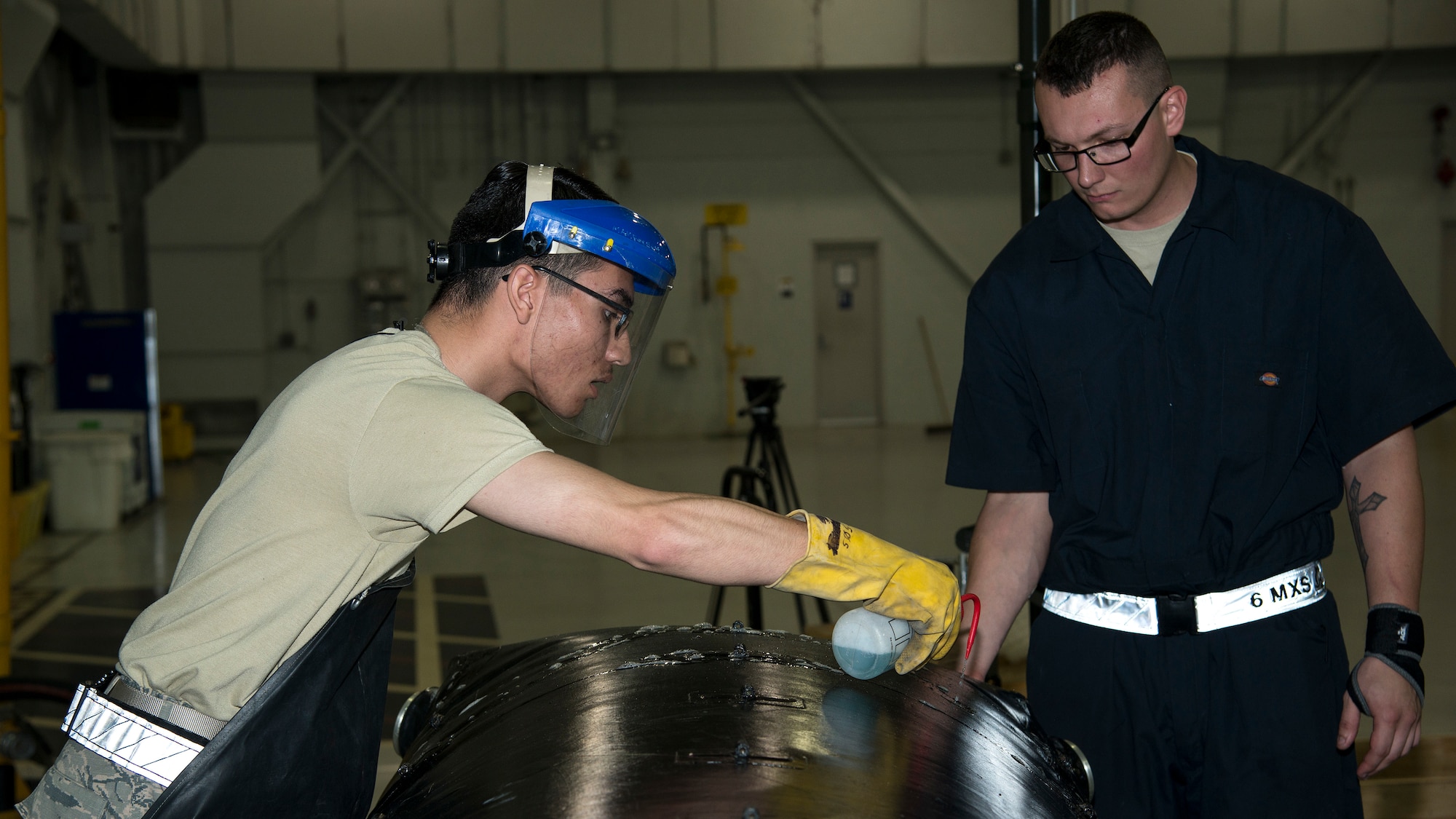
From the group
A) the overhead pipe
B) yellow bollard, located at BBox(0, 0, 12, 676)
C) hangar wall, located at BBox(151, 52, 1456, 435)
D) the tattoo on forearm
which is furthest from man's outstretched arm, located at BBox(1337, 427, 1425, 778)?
hangar wall, located at BBox(151, 52, 1456, 435)

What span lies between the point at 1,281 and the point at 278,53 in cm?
862

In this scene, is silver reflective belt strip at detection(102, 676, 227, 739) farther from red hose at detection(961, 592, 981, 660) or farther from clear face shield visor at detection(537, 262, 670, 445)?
red hose at detection(961, 592, 981, 660)

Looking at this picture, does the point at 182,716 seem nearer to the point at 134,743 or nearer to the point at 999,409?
the point at 134,743

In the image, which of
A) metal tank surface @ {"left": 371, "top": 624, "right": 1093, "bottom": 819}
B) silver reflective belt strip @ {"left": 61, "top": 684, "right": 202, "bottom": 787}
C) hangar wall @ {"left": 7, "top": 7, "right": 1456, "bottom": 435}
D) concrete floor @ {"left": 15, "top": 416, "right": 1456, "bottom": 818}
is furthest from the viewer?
hangar wall @ {"left": 7, "top": 7, "right": 1456, "bottom": 435}

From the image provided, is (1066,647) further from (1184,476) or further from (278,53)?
(278,53)

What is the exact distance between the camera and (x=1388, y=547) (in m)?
1.58

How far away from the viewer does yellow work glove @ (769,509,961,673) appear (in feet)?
4.15

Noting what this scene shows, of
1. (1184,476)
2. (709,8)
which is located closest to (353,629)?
(1184,476)

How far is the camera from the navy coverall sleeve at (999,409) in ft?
5.77

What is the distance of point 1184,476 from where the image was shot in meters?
1.60

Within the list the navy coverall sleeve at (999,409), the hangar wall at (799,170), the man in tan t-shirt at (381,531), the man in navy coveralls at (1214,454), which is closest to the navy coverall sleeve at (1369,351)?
the man in navy coveralls at (1214,454)

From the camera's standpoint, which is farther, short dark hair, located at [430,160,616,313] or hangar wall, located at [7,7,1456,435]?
hangar wall, located at [7,7,1456,435]

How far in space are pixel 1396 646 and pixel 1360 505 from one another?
211 mm

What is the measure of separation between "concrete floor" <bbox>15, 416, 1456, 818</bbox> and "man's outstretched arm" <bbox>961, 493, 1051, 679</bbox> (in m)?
1.33
